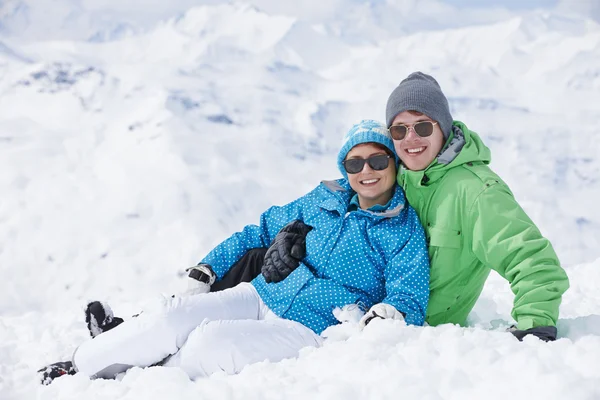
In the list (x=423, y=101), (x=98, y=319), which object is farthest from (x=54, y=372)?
(x=423, y=101)

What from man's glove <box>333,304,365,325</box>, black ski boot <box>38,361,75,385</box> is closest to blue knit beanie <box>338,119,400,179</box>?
man's glove <box>333,304,365,325</box>

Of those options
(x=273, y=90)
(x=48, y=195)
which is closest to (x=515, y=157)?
(x=273, y=90)

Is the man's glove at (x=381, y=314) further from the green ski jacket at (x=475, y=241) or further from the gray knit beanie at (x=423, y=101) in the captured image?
the gray knit beanie at (x=423, y=101)

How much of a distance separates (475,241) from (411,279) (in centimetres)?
43

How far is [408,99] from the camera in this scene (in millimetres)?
3498

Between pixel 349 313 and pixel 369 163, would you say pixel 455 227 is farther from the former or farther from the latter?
pixel 349 313

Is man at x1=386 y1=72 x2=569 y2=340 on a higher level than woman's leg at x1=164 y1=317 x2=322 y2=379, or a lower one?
higher

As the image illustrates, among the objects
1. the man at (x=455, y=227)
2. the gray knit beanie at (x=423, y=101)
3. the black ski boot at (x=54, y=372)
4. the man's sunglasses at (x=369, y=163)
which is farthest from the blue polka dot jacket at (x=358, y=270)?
the black ski boot at (x=54, y=372)

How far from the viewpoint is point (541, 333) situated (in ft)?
8.64

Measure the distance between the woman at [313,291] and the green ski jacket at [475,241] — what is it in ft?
0.44

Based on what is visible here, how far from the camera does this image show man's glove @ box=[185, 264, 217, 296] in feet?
12.3

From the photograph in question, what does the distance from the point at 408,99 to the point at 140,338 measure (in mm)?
2186

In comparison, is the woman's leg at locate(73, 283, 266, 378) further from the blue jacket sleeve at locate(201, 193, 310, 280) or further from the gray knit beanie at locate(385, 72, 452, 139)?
the gray knit beanie at locate(385, 72, 452, 139)

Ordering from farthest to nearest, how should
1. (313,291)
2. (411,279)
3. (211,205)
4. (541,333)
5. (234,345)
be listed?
1. (211,205)
2. (313,291)
3. (411,279)
4. (234,345)
5. (541,333)
